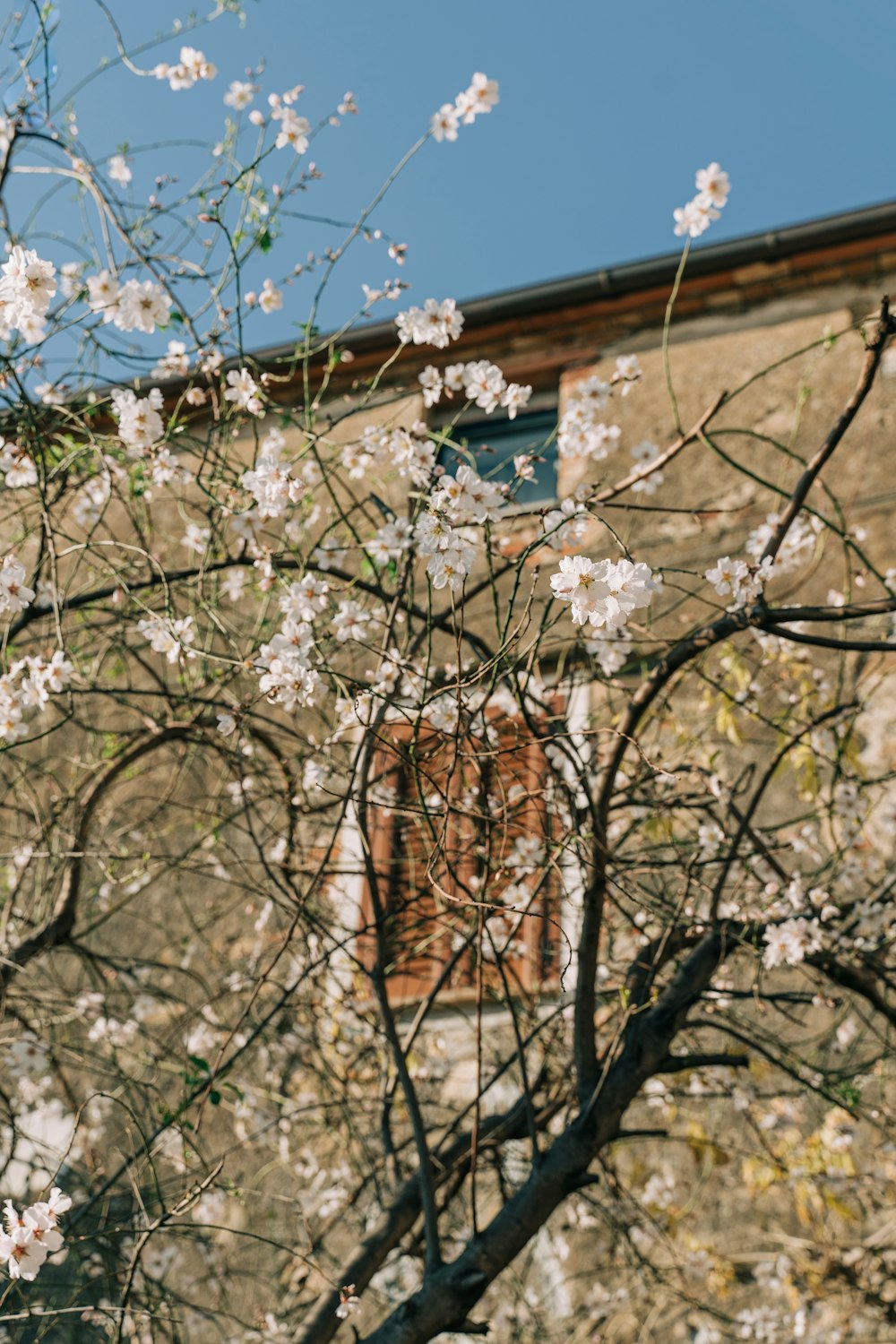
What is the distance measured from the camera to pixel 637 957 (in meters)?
3.11

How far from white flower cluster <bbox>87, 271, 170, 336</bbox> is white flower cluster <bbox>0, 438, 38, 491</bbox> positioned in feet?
1.49

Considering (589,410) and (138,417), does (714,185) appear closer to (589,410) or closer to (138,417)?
(589,410)

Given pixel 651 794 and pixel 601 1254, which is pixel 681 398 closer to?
pixel 651 794

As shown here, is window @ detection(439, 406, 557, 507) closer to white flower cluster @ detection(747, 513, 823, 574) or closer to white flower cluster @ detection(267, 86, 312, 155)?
white flower cluster @ detection(747, 513, 823, 574)

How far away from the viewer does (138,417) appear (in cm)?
291

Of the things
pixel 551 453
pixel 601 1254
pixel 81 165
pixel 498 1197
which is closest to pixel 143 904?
pixel 498 1197

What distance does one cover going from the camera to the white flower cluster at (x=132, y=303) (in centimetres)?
275

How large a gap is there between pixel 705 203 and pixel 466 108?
0.60 metres

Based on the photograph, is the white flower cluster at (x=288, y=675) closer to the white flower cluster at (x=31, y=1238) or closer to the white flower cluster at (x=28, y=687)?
the white flower cluster at (x=28, y=687)

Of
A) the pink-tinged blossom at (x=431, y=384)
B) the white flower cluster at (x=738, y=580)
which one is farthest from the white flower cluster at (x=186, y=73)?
the white flower cluster at (x=738, y=580)

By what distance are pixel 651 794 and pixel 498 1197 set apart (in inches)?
69.9

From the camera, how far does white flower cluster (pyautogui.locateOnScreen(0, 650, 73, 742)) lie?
2.74 metres

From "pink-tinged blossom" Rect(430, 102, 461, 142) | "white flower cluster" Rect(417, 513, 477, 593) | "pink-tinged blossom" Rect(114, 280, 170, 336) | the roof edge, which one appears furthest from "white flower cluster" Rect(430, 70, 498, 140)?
the roof edge

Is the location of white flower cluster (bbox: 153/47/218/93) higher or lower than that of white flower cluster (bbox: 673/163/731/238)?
higher
